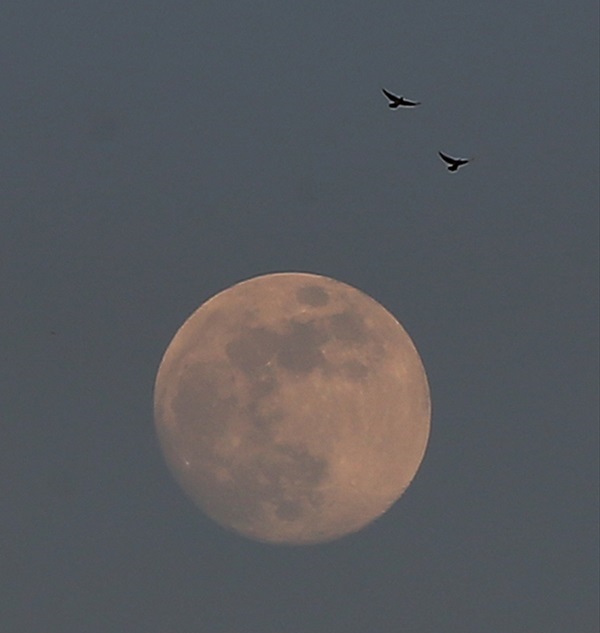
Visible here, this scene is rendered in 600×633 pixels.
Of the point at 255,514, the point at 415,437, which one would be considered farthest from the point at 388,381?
the point at 255,514

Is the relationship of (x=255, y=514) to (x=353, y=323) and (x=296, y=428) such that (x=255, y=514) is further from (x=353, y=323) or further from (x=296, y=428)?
(x=353, y=323)

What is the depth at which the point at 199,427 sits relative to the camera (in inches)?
3967

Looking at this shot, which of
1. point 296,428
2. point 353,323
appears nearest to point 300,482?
point 296,428

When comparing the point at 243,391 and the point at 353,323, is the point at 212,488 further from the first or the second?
the point at 353,323

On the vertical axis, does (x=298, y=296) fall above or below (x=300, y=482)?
above

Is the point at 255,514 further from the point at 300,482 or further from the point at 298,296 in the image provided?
the point at 298,296

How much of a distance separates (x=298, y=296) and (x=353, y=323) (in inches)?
132

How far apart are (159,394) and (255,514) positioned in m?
9.08

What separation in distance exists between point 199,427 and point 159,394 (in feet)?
14.3

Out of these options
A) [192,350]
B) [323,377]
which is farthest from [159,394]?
[323,377]

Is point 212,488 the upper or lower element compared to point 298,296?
lower

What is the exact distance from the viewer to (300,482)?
10006 centimetres

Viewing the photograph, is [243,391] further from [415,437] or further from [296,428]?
[415,437]

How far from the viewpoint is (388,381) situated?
101875mm
